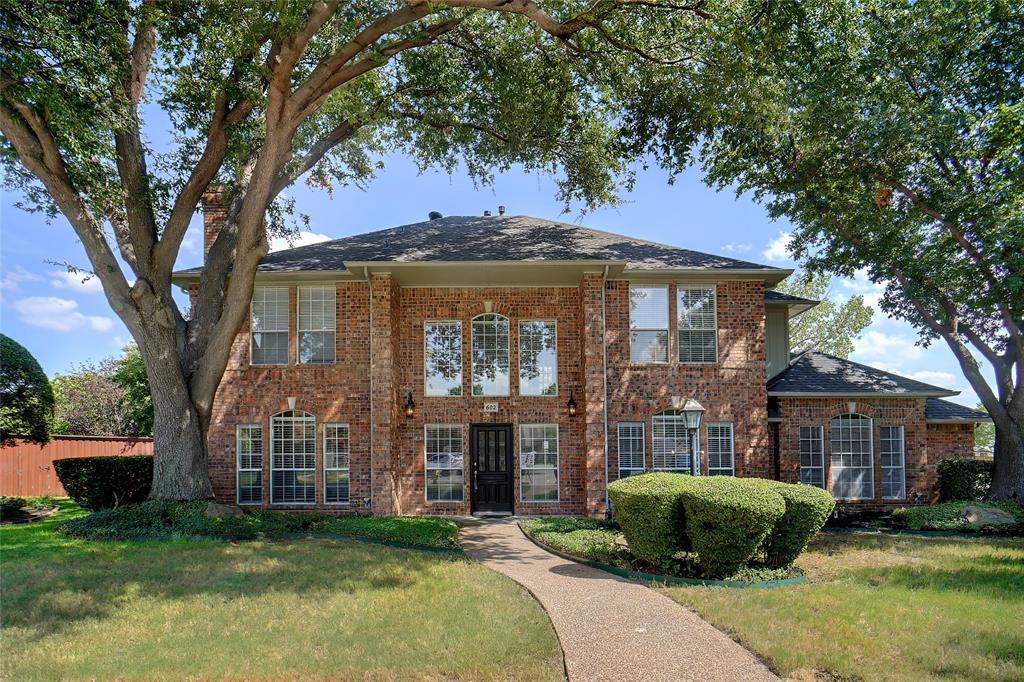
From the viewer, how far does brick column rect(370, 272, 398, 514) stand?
1338 centimetres

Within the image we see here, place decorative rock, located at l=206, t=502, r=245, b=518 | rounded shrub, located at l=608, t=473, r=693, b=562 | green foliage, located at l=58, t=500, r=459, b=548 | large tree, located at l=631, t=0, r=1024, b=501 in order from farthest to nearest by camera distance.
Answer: large tree, located at l=631, t=0, r=1024, b=501 < decorative rock, located at l=206, t=502, r=245, b=518 < green foliage, located at l=58, t=500, r=459, b=548 < rounded shrub, located at l=608, t=473, r=693, b=562

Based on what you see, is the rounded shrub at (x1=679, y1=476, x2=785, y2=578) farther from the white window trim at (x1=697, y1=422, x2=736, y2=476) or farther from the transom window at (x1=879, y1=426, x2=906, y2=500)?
the transom window at (x1=879, y1=426, x2=906, y2=500)

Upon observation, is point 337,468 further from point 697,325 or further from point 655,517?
point 697,325

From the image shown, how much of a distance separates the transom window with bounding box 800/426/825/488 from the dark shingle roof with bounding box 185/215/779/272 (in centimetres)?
419

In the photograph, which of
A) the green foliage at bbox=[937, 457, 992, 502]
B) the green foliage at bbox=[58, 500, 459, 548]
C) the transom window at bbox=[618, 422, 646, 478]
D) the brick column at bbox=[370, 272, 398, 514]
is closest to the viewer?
the green foliage at bbox=[58, 500, 459, 548]

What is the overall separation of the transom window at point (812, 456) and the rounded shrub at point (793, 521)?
6564 millimetres

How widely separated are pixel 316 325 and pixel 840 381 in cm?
1269

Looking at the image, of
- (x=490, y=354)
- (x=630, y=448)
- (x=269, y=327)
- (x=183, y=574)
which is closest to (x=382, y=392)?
(x=490, y=354)

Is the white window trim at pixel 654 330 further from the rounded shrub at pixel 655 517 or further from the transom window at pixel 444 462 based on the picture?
the rounded shrub at pixel 655 517

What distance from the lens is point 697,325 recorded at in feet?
48.2

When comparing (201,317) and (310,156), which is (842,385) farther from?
(201,317)

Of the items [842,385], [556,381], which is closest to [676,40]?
[556,381]

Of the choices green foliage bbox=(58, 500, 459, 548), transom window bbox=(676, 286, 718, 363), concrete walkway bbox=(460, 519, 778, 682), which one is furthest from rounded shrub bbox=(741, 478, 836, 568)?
transom window bbox=(676, 286, 718, 363)

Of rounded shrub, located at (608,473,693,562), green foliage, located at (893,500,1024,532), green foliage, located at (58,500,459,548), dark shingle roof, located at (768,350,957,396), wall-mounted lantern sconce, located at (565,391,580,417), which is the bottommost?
green foliage, located at (893,500,1024,532)
